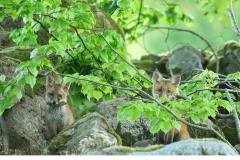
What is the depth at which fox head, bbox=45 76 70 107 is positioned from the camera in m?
9.48

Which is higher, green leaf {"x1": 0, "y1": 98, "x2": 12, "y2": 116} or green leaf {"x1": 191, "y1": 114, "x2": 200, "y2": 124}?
green leaf {"x1": 0, "y1": 98, "x2": 12, "y2": 116}

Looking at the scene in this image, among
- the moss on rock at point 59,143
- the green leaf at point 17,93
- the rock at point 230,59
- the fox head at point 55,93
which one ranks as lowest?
the moss on rock at point 59,143

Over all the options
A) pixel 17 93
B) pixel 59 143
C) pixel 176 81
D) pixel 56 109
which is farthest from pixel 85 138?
pixel 176 81

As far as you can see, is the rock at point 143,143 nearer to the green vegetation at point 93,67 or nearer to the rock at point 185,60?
the green vegetation at point 93,67

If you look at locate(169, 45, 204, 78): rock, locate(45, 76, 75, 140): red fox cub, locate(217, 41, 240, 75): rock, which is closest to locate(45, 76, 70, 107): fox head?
locate(45, 76, 75, 140): red fox cub

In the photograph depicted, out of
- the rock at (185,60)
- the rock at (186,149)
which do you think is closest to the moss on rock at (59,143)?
the rock at (186,149)

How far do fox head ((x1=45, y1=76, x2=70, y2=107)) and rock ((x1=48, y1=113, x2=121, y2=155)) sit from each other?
3.24ft

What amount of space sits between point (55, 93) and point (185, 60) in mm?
5044

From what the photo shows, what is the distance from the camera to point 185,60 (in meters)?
13.8

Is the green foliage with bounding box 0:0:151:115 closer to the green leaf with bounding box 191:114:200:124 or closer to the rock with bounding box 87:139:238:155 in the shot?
the green leaf with bounding box 191:114:200:124

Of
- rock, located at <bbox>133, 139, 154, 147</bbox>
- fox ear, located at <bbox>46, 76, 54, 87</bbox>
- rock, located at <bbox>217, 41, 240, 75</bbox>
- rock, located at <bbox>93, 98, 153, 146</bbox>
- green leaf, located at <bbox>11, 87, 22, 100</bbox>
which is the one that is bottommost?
rock, located at <bbox>133, 139, 154, 147</bbox>

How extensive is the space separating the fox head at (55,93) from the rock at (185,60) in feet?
14.5

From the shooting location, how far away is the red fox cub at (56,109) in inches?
371

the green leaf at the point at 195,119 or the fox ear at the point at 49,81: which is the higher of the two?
the fox ear at the point at 49,81
